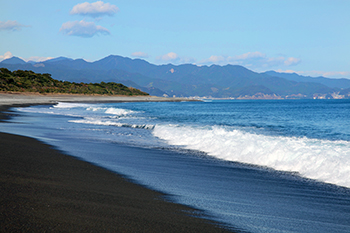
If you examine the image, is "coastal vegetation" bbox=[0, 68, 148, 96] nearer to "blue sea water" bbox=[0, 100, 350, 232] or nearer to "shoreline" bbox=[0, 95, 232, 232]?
"blue sea water" bbox=[0, 100, 350, 232]

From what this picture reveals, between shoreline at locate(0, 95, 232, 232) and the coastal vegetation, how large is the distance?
90.2 metres

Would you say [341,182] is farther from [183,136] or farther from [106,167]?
[183,136]

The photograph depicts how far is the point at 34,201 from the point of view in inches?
176

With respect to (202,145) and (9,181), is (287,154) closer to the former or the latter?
(202,145)

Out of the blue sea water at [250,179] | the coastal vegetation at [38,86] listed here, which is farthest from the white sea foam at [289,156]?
the coastal vegetation at [38,86]

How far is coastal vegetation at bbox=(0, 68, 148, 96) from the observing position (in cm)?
9410

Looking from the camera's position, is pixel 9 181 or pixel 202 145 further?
pixel 202 145

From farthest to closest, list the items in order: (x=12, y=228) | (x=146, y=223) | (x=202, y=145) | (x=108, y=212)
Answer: (x=202, y=145) < (x=108, y=212) < (x=146, y=223) < (x=12, y=228)

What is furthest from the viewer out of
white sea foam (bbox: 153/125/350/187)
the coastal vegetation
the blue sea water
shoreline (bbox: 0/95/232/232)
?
the coastal vegetation

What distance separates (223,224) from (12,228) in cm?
273

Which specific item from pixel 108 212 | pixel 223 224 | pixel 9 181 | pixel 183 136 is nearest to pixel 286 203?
pixel 223 224

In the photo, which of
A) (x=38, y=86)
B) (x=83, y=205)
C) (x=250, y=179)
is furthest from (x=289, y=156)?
(x=38, y=86)

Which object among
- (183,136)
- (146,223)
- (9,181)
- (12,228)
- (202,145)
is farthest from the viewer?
(183,136)

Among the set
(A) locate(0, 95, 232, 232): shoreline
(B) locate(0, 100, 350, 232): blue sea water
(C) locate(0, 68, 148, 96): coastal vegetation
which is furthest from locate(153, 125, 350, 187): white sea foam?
(C) locate(0, 68, 148, 96): coastal vegetation
